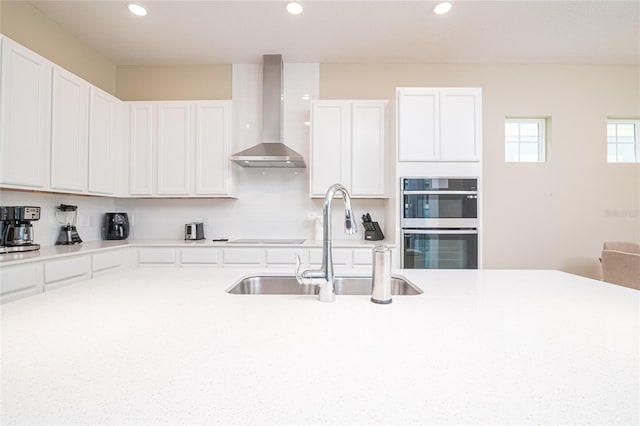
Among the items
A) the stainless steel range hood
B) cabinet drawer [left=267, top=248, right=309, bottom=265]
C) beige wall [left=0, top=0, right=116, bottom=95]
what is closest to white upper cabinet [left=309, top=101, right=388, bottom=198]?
the stainless steel range hood

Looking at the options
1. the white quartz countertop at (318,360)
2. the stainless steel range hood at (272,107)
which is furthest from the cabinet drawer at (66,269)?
the stainless steel range hood at (272,107)

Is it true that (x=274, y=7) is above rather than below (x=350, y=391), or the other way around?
above

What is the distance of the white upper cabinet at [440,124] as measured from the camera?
272cm

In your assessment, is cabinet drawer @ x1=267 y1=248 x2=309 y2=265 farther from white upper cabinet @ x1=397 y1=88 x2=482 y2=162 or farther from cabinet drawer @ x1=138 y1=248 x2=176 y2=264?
white upper cabinet @ x1=397 y1=88 x2=482 y2=162

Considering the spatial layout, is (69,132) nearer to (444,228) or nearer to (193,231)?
(193,231)

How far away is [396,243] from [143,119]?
292 centimetres

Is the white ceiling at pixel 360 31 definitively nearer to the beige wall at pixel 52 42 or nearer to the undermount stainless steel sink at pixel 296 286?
the beige wall at pixel 52 42

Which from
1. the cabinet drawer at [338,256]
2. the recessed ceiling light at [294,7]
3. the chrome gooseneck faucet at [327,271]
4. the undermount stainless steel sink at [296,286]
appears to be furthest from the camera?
the cabinet drawer at [338,256]

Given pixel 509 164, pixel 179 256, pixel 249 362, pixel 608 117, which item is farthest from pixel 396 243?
pixel 608 117

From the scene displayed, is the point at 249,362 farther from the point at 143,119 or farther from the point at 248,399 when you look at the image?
the point at 143,119

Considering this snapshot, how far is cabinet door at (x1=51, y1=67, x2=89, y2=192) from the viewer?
2289 millimetres

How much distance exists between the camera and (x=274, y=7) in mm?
2445

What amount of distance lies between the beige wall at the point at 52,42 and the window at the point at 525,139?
467cm

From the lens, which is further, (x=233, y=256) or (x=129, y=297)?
(x=233, y=256)
